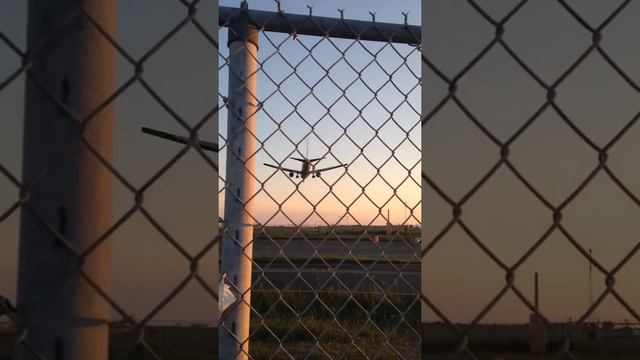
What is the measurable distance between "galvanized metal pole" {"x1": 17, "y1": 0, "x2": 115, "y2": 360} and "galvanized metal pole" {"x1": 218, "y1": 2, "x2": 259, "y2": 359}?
89 cm

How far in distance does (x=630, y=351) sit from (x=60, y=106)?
1997 mm

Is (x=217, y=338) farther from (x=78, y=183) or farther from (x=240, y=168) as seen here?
(x=78, y=183)

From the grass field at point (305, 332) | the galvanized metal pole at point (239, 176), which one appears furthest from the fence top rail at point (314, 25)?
the grass field at point (305, 332)

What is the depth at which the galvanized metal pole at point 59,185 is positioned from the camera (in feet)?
1.81

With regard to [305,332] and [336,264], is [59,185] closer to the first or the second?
[336,264]

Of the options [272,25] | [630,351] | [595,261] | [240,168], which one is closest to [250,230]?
[240,168]

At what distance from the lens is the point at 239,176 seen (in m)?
1.47

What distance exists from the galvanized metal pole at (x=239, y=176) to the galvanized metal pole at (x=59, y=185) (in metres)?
0.89

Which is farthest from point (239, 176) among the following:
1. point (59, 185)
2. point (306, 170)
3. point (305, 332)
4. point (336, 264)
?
point (305, 332)

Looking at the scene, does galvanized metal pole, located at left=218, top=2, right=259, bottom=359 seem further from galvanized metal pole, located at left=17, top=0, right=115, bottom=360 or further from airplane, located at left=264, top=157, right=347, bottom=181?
galvanized metal pole, located at left=17, top=0, right=115, bottom=360

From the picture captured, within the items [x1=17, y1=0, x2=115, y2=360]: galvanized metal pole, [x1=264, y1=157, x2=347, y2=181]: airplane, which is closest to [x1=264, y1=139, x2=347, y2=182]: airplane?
[x1=264, y1=157, x2=347, y2=181]: airplane

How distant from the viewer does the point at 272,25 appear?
4.90 ft

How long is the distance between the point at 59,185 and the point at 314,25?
1053 millimetres

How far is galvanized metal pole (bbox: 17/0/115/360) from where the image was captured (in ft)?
1.81
